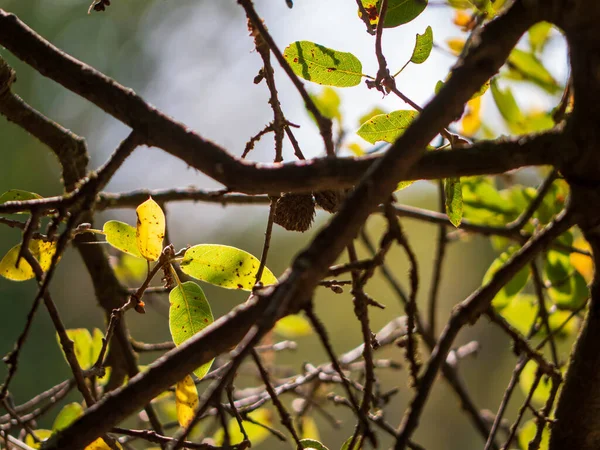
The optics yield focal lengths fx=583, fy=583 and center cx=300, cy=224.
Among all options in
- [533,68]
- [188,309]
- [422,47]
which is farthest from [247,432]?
[533,68]

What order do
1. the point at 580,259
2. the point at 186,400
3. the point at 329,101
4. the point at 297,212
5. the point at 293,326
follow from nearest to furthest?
the point at 186,400, the point at 297,212, the point at 580,259, the point at 329,101, the point at 293,326

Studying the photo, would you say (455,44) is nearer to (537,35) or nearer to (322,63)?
(537,35)

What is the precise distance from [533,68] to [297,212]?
81cm

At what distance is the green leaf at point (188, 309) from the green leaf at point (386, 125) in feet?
0.84

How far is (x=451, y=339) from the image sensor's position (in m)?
0.43

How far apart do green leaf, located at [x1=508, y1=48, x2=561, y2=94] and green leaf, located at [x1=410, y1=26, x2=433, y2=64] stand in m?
0.69

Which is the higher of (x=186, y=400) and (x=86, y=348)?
(x=86, y=348)

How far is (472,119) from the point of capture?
4.28 feet

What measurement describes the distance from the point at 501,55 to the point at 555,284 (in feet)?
2.18

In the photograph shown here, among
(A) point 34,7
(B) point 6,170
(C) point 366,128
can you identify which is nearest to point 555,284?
(C) point 366,128

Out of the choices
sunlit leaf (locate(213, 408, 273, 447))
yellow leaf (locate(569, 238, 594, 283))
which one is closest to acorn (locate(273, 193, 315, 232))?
sunlit leaf (locate(213, 408, 273, 447))

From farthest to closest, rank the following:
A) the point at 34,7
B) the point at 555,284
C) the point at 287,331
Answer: the point at 34,7, the point at 287,331, the point at 555,284

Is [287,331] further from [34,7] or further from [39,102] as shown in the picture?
[34,7]

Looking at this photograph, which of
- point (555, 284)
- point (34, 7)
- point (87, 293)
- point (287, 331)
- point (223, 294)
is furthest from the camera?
point (223, 294)
